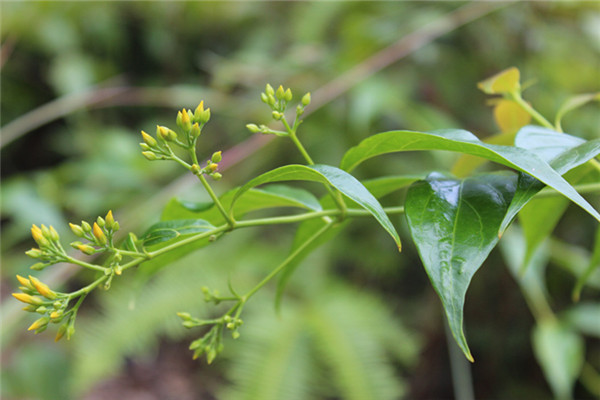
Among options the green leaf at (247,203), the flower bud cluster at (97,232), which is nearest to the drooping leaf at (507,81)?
the green leaf at (247,203)

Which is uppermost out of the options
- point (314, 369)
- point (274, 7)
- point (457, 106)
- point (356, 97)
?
point (274, 7)

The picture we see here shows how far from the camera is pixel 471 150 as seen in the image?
0.20 meters

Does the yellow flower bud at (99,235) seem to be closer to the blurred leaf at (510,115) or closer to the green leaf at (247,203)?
the green leaf at (247,203)

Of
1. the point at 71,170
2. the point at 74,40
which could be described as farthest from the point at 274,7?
the point at 71,170

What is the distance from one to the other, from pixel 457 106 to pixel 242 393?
0.89 m

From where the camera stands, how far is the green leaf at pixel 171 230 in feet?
0.76

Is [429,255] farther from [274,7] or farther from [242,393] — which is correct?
[274,7]

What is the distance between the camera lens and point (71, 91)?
4.20 ft

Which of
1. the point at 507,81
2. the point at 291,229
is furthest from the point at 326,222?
the point at 291,229

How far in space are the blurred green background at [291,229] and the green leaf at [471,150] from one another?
2.36 feet

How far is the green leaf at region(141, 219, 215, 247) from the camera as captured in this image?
232mm

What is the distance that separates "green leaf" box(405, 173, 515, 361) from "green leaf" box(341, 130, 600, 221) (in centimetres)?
2

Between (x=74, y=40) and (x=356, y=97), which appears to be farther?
(x=74, y=40)

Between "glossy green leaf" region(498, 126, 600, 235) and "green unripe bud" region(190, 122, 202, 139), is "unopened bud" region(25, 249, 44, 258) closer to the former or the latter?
"green unripe bud" region(190, 122, 202, 139)
